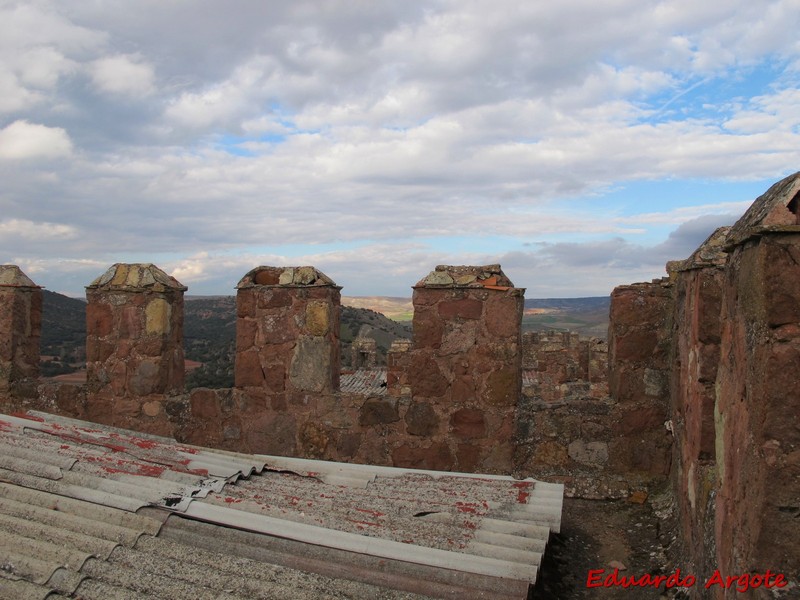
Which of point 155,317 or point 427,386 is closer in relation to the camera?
point 427,386

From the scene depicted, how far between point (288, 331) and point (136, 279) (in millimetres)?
1457

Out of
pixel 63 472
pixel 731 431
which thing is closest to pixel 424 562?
pixel 731 431

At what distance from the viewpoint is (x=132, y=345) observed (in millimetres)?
5961

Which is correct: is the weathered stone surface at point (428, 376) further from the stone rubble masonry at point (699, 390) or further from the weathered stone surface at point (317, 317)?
the stone rubble masonry at point (699, 390)

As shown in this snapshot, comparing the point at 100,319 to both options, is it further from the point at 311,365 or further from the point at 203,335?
the point at 203,335

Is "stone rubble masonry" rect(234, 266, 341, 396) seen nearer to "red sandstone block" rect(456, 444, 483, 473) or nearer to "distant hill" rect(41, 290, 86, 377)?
"red sandstone block" rect(456, 444, 483, 473)

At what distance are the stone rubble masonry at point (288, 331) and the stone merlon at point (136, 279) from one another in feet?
2.22

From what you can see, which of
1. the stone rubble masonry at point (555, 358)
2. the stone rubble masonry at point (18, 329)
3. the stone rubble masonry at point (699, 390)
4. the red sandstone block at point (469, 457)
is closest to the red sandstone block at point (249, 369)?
the red sandstone block at point (469, 457)

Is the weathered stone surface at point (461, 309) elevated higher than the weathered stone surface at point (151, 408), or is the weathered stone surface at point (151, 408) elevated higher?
the weathered stone surface at point (461, 309)

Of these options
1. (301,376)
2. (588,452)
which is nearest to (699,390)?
(588,452)

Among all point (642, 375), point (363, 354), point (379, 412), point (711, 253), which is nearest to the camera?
point (711, 253)

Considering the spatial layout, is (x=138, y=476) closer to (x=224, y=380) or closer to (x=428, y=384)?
(x=428, y=384)

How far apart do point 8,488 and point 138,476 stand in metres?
0.56

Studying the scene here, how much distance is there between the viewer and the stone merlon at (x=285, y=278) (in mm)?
5641
